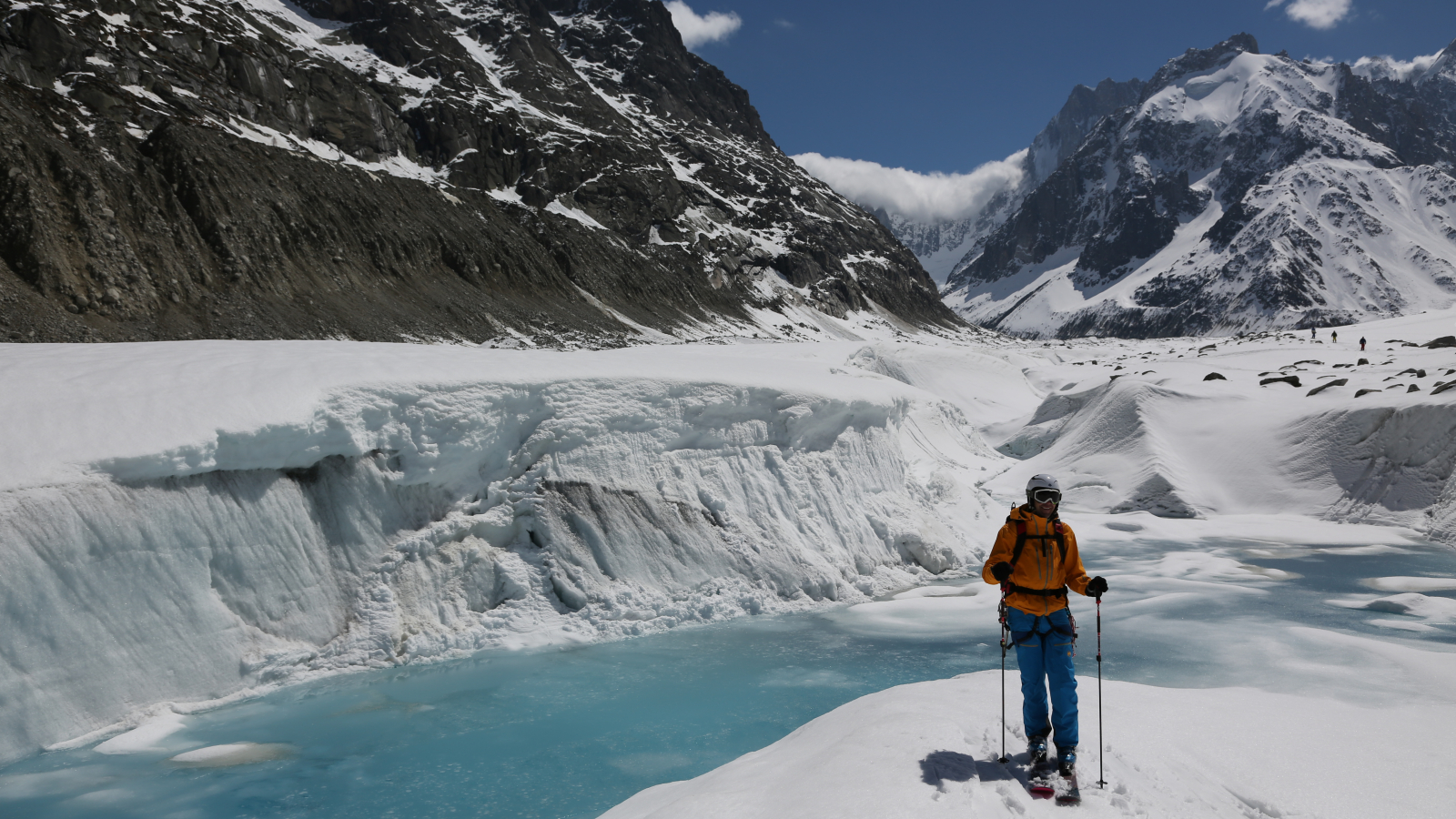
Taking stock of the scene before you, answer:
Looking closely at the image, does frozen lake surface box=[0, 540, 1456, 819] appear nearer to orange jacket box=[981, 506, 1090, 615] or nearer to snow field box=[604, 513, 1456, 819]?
snow field box=[604, 513, 1456, 819]

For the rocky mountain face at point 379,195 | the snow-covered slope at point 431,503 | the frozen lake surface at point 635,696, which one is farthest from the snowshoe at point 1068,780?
the rocky mountain face at point 379,195

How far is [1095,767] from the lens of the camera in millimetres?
5016

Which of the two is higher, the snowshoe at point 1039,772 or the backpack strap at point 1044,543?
the backpack strap at point 1044,543

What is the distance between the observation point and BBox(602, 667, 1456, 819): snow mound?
15.0 feet

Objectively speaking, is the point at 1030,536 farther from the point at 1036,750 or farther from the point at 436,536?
the point at 436,536

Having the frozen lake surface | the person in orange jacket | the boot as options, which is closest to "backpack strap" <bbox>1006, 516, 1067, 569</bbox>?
the person in orange jacket

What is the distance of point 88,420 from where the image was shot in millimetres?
7543

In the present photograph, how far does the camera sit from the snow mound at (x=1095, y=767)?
456 centimetres

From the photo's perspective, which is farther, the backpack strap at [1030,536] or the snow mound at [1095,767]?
the backpack strap at [1030,536]

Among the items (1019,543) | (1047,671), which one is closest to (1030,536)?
(1019,543)

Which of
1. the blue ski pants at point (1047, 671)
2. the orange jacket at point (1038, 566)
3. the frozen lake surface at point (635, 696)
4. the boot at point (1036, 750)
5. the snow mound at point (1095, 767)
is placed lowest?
the frozen lake surface at point (635, 696)

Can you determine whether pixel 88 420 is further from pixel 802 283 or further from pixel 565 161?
pixel 802 283

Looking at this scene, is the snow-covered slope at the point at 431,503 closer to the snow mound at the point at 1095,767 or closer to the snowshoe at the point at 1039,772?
the snow mound at the point at 1095,767

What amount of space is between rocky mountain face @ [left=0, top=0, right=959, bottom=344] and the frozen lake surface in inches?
1455
